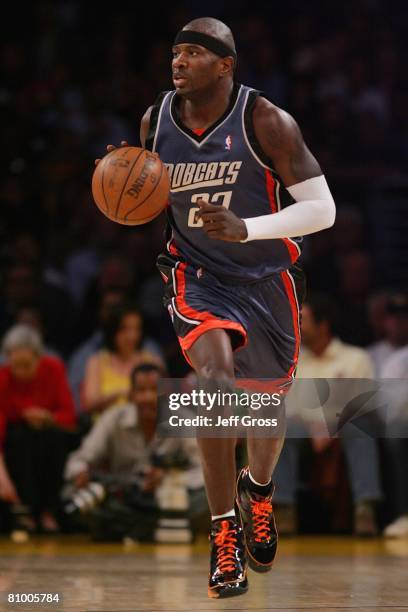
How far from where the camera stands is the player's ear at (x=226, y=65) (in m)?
4.36

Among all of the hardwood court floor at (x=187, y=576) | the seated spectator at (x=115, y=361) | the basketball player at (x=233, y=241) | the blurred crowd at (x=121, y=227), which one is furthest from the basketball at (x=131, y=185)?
the seated spectator at (x=115, y=361)

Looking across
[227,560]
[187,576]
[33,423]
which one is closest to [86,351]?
[33,423]

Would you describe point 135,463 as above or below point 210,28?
below

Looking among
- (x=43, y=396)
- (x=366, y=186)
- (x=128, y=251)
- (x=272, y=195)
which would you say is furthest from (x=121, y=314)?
(x=272, y=195)

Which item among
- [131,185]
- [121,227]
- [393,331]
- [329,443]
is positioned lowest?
[329,443]

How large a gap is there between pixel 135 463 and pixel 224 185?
3.27 m

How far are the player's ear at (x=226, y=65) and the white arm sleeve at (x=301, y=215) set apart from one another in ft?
1.62

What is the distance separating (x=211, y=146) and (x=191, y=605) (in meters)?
1.64

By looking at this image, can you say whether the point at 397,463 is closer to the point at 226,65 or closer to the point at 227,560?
the point at 227,560

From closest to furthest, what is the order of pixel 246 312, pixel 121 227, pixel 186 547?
pixel 246 312, pixel 186 547, pixel 121 227

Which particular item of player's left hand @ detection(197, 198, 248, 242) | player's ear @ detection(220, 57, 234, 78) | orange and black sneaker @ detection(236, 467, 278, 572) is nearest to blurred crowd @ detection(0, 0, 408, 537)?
player's ear @ detection(220, 57, 234, 78)

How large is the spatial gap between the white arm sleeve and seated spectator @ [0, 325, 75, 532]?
3354mm

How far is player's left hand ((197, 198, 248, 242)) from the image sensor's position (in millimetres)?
3980

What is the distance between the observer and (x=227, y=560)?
4047 mm
